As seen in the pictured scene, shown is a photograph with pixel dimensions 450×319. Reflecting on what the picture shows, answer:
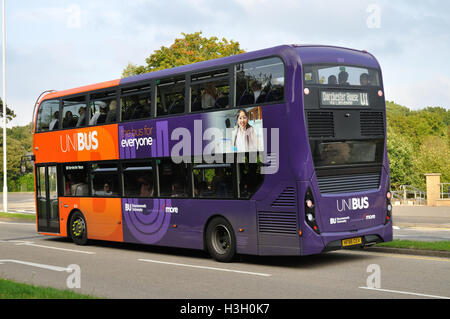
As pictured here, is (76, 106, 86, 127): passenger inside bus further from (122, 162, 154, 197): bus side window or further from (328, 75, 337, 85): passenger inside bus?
(328, 75, 337, 85): passenger inside bus

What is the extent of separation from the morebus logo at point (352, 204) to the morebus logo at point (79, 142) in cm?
760

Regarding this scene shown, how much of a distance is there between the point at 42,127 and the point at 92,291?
1033cm

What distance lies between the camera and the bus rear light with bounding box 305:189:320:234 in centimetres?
1132

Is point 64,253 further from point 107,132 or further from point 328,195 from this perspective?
point 328,195

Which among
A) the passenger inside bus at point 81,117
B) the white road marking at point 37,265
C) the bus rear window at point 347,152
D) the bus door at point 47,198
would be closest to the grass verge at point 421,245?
the bus rear window at point 347,152

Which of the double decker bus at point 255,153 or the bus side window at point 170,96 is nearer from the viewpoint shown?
the double decker bus at point 255,153

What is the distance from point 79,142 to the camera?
56.7ft

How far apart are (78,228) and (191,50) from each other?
80.7 ft

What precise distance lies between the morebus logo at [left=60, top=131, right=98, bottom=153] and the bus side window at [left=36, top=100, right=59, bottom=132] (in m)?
0.67

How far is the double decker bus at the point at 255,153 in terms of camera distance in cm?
1148

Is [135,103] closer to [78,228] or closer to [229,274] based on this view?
[78,228]

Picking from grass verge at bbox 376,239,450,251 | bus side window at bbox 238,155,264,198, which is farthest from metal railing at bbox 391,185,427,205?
bus side window at bbox 238,155,264,198

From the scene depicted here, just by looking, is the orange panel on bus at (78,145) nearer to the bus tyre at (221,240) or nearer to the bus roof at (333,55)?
the bus tyre at (221,240)

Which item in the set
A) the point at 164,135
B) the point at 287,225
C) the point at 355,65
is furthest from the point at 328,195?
the point at 164,135
